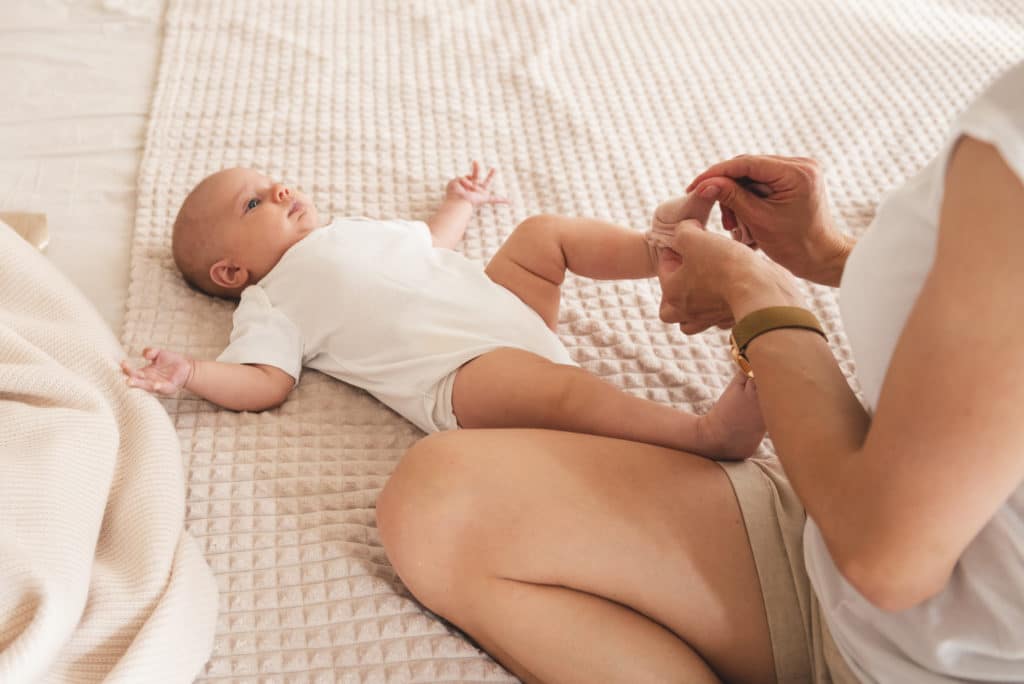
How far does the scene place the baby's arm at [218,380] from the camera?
1.04 m

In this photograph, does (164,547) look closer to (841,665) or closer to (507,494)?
(507,494)

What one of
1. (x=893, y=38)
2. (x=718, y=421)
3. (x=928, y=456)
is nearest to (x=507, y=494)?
(x=718, y=421)

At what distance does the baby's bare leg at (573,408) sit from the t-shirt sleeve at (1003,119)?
43 centimetres

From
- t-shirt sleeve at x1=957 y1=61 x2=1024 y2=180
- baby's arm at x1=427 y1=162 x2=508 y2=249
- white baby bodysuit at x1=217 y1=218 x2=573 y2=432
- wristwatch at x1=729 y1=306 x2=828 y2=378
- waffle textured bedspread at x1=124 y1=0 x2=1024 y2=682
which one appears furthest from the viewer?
baby's arm at x1=427 y1=162 x2=508 y2=249

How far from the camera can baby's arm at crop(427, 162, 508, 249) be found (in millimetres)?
1355

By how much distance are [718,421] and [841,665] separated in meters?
0.27

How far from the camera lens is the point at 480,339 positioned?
1101 millimetres

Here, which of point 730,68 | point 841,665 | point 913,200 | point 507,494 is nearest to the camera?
point 913,200

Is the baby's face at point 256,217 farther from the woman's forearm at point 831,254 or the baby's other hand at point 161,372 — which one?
the woman's forearm at point 831,254

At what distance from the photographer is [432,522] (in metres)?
0.84

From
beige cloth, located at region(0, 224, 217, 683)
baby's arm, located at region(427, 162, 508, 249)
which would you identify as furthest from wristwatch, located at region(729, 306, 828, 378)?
baby's arm, located at region(427, 162, 508, 249)

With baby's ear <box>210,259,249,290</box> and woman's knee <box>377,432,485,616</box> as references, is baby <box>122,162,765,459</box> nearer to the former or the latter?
baby's ear <box>210,259,249,290</box>

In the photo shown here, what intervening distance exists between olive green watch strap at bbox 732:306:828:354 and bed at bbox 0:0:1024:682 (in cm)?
40

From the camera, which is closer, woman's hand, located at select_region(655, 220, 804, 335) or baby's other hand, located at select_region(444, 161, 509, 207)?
woman's hand, located at select_region(655, 220, 804, 335)
